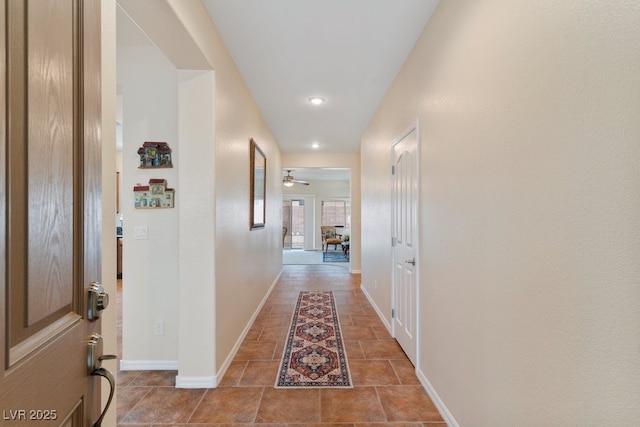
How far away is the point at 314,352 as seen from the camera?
2713 mm

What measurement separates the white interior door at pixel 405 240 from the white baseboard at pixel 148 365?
2.00 m

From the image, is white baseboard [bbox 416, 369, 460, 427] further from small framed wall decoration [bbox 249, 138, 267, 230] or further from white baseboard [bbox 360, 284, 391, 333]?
small framed wall decoration [bbox 249, 138, 267, 230]

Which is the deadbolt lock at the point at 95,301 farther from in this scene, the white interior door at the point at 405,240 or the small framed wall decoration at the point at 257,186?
the small framed wall decoration at the point at 257,186

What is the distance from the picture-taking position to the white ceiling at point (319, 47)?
1.97m

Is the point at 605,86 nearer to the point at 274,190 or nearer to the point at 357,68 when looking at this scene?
the point at 357,68

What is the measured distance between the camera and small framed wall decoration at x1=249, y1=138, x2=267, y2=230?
342 centimetres

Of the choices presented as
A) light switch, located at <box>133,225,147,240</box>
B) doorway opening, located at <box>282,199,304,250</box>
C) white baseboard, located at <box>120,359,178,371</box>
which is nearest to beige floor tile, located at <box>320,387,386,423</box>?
white baseboard, located at <box>120,359,178,371</box>

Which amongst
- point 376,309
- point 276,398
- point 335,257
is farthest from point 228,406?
point 335,257

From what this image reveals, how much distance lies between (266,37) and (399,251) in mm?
2189

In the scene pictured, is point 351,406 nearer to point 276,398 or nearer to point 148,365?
point 276,398

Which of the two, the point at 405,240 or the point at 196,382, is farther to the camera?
the point at 405,240

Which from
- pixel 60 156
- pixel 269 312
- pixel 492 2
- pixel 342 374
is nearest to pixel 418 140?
pixel 492 2

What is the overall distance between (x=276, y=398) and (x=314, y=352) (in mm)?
722

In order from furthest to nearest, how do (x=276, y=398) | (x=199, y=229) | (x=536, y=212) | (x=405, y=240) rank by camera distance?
(x=405, y=240) < (x=199, y=229) < (x=276, y=398) < (x=536, y=212)
